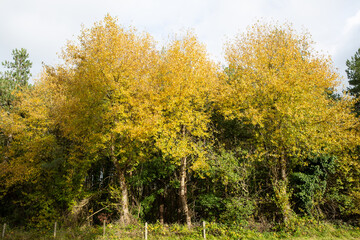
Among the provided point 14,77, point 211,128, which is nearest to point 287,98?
point 211,128

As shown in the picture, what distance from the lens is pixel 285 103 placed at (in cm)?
1216

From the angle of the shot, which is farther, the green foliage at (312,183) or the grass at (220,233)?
the green foliage at (312,183)

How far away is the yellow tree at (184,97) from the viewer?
40.6 feet

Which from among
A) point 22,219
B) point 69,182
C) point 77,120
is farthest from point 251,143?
point 22,219

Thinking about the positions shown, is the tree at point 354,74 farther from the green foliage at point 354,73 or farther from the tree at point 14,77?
the tree at point 14,77

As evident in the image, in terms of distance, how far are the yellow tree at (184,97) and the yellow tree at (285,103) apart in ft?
5.60

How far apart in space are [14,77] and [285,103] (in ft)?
83.7

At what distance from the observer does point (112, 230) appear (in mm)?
12609

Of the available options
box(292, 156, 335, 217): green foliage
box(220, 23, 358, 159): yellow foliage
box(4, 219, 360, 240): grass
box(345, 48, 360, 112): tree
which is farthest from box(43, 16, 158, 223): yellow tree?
box(345, 48, 360, 112): tree

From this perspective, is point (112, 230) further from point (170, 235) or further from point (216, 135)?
point (216, 135)

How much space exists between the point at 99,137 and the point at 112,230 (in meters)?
5.12

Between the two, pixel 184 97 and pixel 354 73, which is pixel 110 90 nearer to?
pixel 184 97

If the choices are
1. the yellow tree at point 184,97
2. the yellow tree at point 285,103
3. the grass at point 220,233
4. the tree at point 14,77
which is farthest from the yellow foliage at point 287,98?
the tree at point 14,77

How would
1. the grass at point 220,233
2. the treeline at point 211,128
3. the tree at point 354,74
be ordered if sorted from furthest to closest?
1. the tree at point 354,74
2. the treeline at point 211,128
3. the grass at point 220,233
